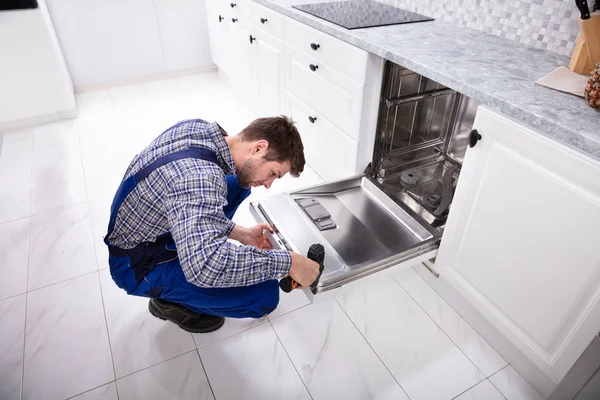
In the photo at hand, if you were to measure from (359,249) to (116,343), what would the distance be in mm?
952

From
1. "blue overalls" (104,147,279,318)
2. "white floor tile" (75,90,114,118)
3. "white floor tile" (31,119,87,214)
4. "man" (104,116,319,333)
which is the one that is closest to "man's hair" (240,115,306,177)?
"man" (104,116,319,333)

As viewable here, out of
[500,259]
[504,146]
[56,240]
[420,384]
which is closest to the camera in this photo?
[504,146]

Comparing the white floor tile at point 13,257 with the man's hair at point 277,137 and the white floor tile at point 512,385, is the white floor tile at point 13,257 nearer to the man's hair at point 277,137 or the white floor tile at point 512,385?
the man's hair at point 277,137

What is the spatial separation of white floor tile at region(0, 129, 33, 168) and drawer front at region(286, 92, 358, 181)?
68.1 inches

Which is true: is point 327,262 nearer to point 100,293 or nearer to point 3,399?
point 100,293

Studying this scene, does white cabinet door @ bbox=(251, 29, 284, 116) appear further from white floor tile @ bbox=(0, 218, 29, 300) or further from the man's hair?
white floor tile @ bbox=(0, 218, 29, 300)

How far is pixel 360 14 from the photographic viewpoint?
1888 mm

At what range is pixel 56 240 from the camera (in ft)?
6.08

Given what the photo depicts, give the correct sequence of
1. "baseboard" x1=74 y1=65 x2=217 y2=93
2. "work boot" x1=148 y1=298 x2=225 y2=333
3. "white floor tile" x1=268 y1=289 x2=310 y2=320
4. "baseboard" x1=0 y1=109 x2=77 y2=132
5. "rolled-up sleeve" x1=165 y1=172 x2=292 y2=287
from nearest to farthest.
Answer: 1. "rolled-up sleeve" x1=165 y1=172 x2=292 y2=287
2. "work boot" x1=148 y1=298 x2=225 y2=333
3. "white floor tile" x1=268 y1=289 x2=310 y2=320
4. "baseboard" x1=0 y1=109 x2=77 y2=132
5. "baseboard" x1=74 y1=65 x2=217 y2=93

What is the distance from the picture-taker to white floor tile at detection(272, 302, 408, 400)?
1.28m

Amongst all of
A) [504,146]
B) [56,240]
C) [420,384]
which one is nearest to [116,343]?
[56,240]

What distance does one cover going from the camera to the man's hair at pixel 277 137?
44.1 inches

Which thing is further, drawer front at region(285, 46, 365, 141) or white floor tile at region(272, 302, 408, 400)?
drawer front at region(285, 46, 365, 141)

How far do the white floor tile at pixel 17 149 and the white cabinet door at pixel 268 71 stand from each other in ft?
5.05
